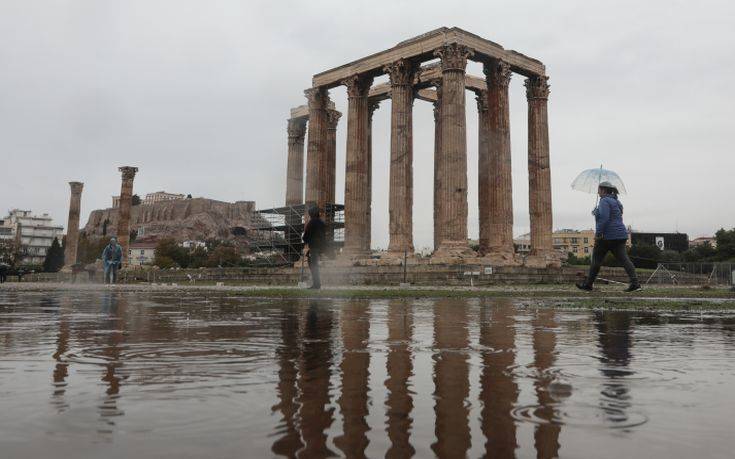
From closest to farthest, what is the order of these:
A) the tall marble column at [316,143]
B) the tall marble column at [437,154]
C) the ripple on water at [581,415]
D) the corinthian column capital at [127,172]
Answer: the ripple on water at [581,415], the tall marble column at [437,154], the tall marble column at [316,143], the corinthian column capital at [127,172]

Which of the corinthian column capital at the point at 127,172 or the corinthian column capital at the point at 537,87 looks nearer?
the corinthian column capital at the point at 537,87

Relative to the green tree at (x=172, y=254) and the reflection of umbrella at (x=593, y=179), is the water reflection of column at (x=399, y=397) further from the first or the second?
the green tree at (x=172, y=254)

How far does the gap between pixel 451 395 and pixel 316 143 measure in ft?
125

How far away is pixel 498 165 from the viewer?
33344 millimetres

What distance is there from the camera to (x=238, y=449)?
147cm

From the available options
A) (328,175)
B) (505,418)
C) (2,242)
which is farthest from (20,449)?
(2,242)

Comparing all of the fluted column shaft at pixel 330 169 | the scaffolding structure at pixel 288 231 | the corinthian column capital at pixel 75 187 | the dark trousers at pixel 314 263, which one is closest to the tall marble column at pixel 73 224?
the corinthian column capital at pixel 75 187

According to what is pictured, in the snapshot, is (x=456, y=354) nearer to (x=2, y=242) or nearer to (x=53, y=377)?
(x=53, y=377)

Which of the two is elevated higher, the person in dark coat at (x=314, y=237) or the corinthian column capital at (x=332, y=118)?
the corinthian column capital at (x=332, y=118)

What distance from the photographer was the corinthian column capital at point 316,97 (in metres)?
39.7

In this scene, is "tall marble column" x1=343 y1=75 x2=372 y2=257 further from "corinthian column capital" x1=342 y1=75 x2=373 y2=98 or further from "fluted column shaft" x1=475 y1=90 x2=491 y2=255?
"fluted column shaft" x1=475 y1=90 x2=491 y2=255

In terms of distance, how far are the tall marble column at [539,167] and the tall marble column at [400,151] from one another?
8.00 meters

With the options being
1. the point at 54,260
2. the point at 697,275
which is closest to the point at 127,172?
the point at 54,260

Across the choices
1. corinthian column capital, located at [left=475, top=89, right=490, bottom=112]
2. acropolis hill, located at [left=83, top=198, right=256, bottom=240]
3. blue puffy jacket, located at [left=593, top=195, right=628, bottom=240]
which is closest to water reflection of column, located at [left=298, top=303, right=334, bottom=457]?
blue puffy jacket, located at [left=593, top=195, right=628, bottom=240]
